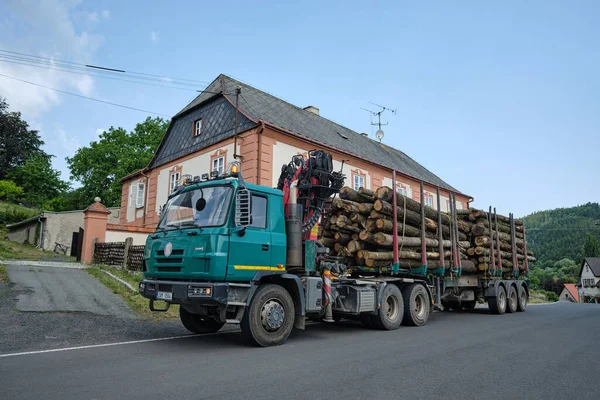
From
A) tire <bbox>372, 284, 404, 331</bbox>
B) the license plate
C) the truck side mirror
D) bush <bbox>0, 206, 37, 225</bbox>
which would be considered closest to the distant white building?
tire <bbox>372, 284, 404, 331</bbox>

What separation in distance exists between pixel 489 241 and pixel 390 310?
5.79m

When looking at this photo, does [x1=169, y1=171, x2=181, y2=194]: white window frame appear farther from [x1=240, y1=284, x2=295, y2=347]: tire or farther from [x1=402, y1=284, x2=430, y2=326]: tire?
[x1=240, y1=284, x2=295, y2=347]: tire

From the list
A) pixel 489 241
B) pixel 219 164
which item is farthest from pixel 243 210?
pixel 219 164

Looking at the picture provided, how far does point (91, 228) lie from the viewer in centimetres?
1880

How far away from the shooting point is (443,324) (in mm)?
11086

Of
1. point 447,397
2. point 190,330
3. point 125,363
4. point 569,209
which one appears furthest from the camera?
point 569,209

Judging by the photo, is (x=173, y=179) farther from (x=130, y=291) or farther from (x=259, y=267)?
(x=259, y=267)

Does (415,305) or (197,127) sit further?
(197,127)

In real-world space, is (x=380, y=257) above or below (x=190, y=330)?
above

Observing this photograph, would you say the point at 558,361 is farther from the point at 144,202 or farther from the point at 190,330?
the point at 144,202

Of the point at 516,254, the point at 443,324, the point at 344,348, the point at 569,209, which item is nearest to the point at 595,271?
the point at 569,209

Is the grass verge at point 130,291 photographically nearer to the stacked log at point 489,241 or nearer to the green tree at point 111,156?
the stacked log at point 489,241

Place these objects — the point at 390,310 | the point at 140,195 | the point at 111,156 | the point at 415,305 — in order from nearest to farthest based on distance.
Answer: the point at 390,310 → the point at 415,305 → the point at 140,195 → the point at 111,156

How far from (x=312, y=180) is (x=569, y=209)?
126m
